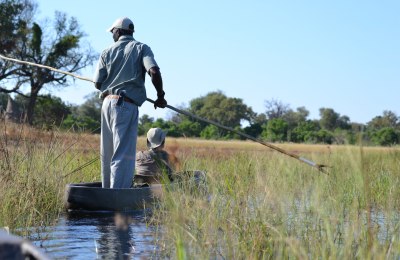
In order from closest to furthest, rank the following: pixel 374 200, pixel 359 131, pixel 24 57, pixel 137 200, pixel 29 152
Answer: pixel 359 131
pixel 29 152
pixel 137 200
pixel 374 200
pixel 24 57

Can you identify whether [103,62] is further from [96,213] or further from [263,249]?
[263,249]

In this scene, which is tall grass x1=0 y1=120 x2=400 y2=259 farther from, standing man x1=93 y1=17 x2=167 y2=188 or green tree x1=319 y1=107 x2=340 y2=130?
green tree x1=319 y1=107 x2=340 y2=130

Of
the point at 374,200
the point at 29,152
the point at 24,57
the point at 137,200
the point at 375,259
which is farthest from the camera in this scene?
the point at 24,57

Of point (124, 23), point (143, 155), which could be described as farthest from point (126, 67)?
point (143, 155)

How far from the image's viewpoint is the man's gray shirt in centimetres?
988

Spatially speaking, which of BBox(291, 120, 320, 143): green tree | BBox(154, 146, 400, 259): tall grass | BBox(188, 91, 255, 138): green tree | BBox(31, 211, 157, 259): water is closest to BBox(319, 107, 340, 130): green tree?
BBox(188, 91, 255, 138): green tree

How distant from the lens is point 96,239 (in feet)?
24.8

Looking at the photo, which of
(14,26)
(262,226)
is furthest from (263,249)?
(14,26)

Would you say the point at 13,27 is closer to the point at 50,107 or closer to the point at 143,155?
the point at 50,107

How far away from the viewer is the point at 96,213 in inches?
388

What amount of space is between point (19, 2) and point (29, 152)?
4776cm

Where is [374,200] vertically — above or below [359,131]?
below

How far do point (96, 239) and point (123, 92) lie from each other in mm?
2833

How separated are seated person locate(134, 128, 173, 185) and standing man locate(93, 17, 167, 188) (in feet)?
2.22
